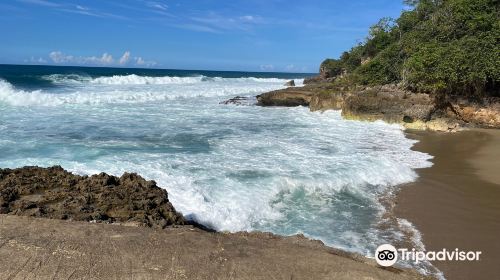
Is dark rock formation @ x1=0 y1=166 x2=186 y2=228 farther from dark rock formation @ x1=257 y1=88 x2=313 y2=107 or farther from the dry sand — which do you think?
dark rock formation @ x1=257 y1=88 x2=313 y2=107

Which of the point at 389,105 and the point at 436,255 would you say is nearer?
the point at 436,255

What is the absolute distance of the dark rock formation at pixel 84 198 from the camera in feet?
15.8

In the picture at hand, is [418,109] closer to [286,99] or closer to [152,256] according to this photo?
[286,99]

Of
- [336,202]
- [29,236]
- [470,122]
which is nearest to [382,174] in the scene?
[336,202]

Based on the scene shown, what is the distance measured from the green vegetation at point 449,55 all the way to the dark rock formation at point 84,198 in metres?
16.0

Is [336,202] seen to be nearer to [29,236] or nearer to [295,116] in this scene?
[29,236]

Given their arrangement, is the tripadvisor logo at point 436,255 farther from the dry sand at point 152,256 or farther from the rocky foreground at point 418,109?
the rocky foreground at point 418,109

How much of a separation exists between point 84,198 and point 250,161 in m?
5.70

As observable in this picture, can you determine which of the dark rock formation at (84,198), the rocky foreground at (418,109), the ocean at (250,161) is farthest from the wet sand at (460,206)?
the rocky foreground at (418,109)

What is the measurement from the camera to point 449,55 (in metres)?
18.6

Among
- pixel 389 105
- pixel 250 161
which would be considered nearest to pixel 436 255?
pixel 250 161

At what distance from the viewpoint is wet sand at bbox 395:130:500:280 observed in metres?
5.80

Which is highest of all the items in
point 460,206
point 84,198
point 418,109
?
point 84,198

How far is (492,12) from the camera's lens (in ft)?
64.9
